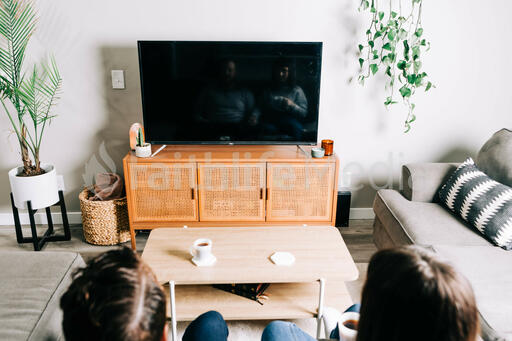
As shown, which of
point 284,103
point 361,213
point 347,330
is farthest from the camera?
point 361,213

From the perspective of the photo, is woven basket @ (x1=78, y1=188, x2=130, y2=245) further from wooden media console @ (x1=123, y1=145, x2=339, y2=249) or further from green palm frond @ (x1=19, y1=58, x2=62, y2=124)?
green palm frond @ (x1=19, y1=58, x2=62, y2=124)

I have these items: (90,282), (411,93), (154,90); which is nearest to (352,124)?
(411,93)

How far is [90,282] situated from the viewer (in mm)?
688

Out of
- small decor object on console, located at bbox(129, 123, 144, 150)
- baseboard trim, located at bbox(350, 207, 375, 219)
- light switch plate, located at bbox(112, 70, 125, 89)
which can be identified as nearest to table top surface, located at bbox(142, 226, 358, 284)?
Answer: small decor object on console, located at bbox(129, 123, 144, 150)

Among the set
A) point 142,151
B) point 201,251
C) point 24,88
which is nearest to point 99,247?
point 142,151

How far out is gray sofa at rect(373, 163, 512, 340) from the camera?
1.46 m

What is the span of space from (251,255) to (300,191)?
2.79 ft

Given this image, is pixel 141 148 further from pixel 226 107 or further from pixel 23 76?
pixel 23 76

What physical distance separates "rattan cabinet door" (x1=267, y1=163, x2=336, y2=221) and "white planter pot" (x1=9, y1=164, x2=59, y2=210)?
1.35 meters

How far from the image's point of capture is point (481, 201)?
1.97 metres

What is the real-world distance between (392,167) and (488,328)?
64.0 inches

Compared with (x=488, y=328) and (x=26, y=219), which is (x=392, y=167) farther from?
(x=26, y=219)

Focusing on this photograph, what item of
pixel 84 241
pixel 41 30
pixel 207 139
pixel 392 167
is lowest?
pixel 84 241

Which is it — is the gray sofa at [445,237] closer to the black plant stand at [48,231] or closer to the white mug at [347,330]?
the white mug at [347,330]
